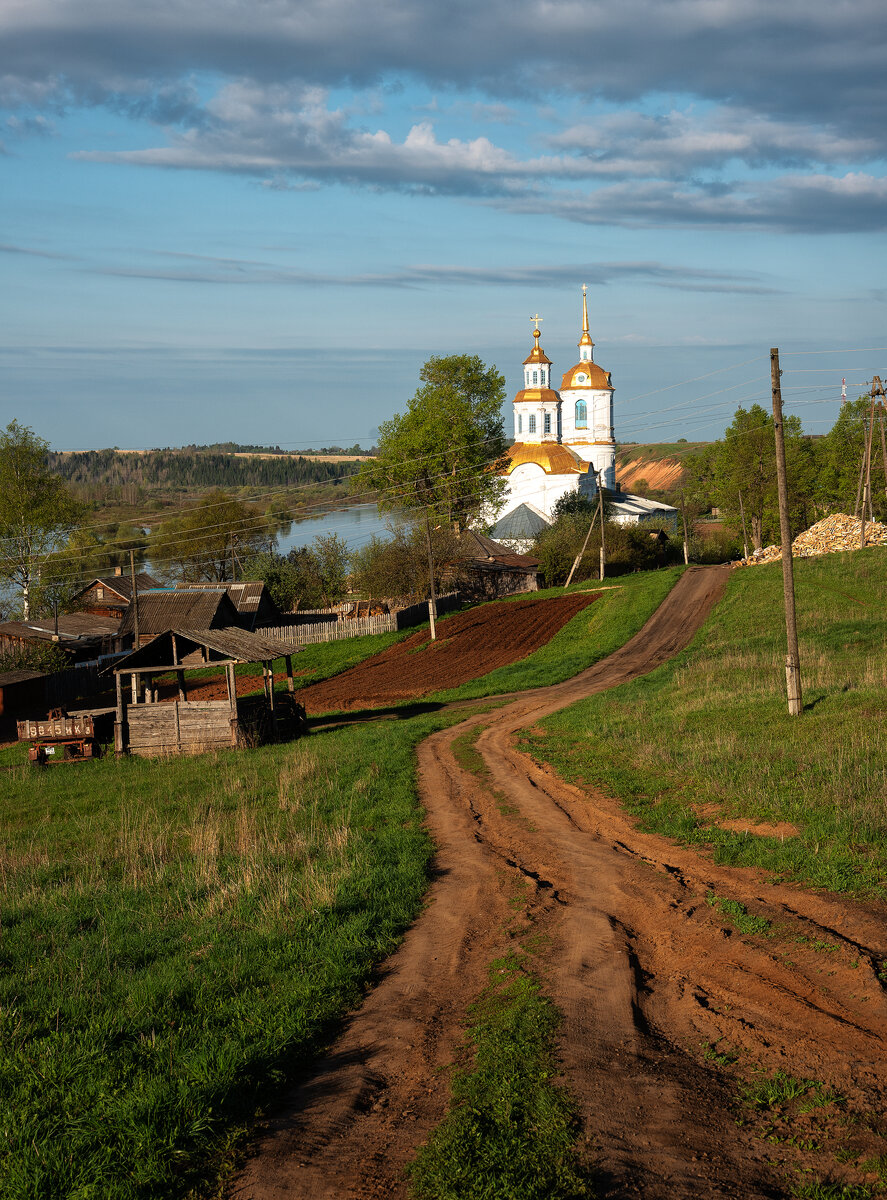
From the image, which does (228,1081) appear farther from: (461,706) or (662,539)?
(662,539)

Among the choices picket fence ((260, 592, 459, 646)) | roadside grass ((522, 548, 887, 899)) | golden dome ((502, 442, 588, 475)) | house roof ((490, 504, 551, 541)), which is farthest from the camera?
golden dome ((502, 442, 588, 475))

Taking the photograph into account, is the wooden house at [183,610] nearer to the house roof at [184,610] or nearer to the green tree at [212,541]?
the house roof at [184,610]

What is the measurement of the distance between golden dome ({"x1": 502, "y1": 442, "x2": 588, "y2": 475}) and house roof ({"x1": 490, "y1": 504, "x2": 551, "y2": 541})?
4.58 metres

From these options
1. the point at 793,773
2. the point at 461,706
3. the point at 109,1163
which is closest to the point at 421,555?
the point at 461,706

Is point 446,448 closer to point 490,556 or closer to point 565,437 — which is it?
point 490,556

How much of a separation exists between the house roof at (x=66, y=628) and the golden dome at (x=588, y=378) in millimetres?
56304

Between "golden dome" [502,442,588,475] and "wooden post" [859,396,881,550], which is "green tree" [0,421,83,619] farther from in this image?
"wooden post" [859,396,881,550]

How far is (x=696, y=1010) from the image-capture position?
7320 millimetres

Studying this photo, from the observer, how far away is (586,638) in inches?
1630

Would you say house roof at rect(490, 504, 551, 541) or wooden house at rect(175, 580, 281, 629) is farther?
house roof at rect(490, 504, 551, 541)

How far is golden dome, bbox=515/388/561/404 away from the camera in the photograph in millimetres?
92938

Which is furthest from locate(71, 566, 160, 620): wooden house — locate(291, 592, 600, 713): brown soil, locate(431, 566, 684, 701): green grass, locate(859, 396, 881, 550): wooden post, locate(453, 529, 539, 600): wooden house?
locate(859, 396, 881, 550): wooden post

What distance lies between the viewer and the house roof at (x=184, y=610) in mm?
44062

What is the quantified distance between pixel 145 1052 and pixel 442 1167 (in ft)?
8.80
